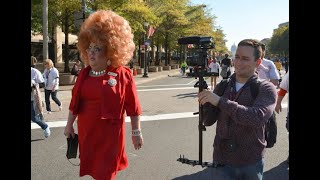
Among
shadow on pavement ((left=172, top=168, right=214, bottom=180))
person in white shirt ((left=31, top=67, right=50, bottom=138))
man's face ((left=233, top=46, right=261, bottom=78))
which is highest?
man's face ((left=233, top=46, right=261, bottom=78))

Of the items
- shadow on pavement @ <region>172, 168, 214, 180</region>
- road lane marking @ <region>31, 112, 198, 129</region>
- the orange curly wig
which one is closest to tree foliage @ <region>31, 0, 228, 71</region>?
road lane marking @ <region>31, 112, 198, 129</region>

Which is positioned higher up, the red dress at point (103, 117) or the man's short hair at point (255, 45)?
the man's short hair at point (255, 45)

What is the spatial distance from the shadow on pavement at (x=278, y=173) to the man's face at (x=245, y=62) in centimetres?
267

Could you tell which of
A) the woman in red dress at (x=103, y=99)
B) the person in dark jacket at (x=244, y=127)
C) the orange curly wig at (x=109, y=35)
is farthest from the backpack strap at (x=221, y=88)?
the orange curly wig at (x=109, y=35)

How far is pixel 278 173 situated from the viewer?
5.10 m

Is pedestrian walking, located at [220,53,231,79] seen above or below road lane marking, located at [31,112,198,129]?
above

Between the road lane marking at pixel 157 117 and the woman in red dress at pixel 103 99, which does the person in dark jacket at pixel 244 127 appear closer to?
the woman in red dress at pixel 103 99

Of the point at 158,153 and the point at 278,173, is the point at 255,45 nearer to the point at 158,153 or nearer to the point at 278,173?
the point at 278,173

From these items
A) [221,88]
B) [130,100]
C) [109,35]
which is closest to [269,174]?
[221,88]

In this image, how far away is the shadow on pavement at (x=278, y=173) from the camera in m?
4.94

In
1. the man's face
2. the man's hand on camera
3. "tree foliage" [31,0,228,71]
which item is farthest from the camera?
"tree foliage" [31,0,228,71]

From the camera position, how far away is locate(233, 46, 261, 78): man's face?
2.67 m

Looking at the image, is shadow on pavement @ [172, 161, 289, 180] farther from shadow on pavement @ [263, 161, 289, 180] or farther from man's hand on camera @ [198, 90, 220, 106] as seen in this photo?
man's hand on camera @ [198, 90, 220, 106]

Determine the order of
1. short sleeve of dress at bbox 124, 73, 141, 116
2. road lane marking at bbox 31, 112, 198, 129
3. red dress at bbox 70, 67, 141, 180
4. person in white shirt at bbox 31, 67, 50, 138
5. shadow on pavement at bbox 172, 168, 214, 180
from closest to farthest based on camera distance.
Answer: red dress at bbox 70, 67, 141, 180
short sleeve of dress at bbox 124, 73, 141, 116
shadow on pavement at bbox 172, 168, 214, 180
person in white shirt at bbox 31, 67, 50, 138
road lane marking at bbox 31, 112, 198, 129
